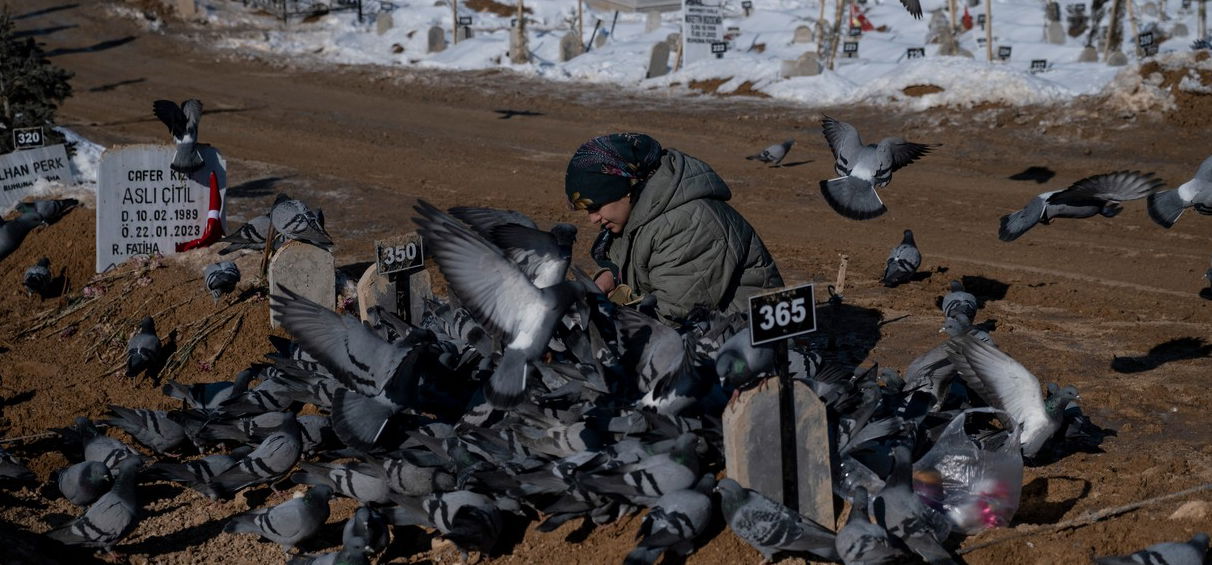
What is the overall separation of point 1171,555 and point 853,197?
4.55m

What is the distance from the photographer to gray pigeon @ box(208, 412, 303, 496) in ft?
18.1

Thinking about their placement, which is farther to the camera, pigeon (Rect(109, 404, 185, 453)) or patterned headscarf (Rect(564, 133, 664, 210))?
pigeon (Rect(109, 404, 185, 453))

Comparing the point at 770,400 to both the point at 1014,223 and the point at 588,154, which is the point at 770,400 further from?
the point at 1014,223

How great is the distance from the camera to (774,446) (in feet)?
14.8

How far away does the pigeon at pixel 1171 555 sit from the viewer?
3.95 metres

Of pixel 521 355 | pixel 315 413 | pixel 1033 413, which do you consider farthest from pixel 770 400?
pixel 315 413

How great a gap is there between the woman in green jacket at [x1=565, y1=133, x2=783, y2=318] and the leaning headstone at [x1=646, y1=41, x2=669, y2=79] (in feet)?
50.9

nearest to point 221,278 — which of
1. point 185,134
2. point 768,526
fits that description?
point 185,134

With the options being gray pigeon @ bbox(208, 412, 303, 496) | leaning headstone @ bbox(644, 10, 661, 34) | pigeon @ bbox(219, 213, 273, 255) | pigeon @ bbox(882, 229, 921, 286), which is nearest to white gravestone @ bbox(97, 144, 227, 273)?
pigeon @ bbox(219, 213, 273, 255)

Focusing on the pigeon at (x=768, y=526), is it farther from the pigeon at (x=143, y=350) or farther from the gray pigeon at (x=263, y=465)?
the pigeon at (x=143, y=350)

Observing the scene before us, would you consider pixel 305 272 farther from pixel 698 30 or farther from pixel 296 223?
pixel 698 30

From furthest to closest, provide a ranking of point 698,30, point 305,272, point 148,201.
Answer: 1. point 698,30
2. point 148,201
3. point 305,272

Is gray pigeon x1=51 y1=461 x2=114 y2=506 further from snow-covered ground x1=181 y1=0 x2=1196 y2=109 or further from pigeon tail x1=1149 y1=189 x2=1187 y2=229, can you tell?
snow-covered ground x1=181 y1=0 x2=1196 y2=109

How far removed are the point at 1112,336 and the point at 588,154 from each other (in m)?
4.10
